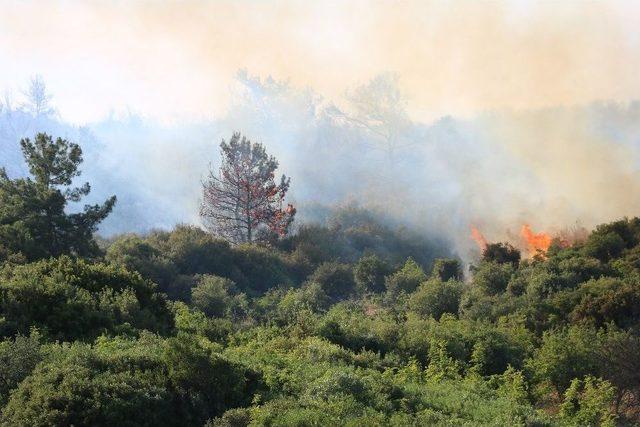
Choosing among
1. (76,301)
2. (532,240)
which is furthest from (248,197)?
(76,301)

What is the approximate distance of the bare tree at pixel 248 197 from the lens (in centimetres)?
4219

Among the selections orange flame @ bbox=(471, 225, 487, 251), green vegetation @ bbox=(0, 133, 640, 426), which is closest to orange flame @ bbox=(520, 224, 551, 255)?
orange flame @ bbox=(471, 225, 487, 251)

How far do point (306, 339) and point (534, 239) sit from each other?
82.9 feet

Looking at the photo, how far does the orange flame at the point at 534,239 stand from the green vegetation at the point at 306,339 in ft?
19.2

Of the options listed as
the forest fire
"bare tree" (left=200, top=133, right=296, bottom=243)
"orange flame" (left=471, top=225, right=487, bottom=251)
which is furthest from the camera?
"orange flame" (left=471, top=225, right=487, bottom=251)

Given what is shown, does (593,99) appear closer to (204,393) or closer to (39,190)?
(39,190)

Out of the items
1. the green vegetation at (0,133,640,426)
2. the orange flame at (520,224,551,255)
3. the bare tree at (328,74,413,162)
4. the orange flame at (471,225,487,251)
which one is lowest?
the green vegetation at (0,133,640,426)

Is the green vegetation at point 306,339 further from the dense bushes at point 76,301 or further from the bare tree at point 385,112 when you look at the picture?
the bare tree at point 385,112

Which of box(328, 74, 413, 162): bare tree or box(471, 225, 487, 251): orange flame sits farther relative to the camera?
box(328, 74, 413, 162): bare tree

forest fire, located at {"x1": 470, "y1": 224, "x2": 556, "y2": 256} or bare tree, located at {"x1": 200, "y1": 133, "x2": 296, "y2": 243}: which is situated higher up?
bare tree, located at {"x1": 200, "y1": 133, "x2": 296, "y2": 243}

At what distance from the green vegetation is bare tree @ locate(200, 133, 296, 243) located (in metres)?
5.82

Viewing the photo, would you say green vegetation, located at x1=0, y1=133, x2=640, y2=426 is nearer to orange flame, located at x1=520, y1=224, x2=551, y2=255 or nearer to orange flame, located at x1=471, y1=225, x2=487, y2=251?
orange flame, located at x1=520, y1=224, x2=551, y2=255

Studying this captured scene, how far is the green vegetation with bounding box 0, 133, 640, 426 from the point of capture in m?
11.0

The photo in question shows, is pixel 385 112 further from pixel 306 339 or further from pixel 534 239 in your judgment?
pixel 306 339
